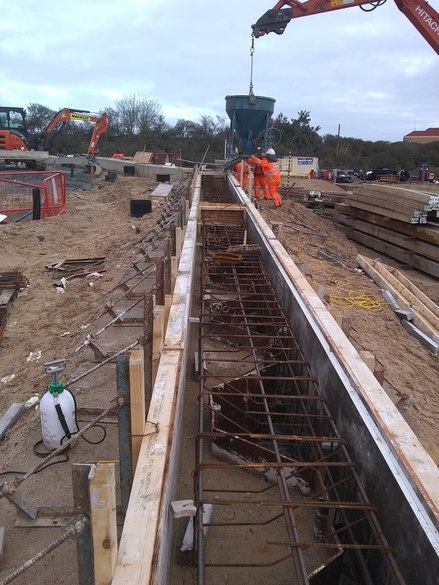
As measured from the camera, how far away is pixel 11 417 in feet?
14.6

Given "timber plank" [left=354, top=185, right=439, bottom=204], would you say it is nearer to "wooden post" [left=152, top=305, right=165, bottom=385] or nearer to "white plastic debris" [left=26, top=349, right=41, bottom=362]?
"white plastic debris" [left=26, top=349, right=41, bottom=362]

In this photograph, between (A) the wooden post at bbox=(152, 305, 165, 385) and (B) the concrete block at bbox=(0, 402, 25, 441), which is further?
(B) the concrete block at bbox=(0, 402, 25, 441)

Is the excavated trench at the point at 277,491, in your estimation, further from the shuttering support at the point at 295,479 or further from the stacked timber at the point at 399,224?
the stacked timber at the point at 399,224

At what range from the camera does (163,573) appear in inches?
88.6

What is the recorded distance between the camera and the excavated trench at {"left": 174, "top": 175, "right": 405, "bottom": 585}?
275cm

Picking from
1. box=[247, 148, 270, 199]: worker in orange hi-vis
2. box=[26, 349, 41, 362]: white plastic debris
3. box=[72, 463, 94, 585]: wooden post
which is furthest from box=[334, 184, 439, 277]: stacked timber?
box=[72, 463, 94, 585]: wooden post

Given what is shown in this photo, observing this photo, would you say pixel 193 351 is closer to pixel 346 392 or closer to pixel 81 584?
pixel 346 392

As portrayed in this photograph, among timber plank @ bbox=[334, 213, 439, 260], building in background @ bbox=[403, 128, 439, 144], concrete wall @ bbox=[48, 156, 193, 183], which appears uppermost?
building in background @ bbox=[403, 128, 439, 144]

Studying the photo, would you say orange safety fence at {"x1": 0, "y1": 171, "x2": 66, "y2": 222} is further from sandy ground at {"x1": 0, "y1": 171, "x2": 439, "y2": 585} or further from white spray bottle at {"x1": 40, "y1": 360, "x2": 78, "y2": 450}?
white spray bottle at {"x1": 40, "y1": 360, "x2": 78, "y2": 450}

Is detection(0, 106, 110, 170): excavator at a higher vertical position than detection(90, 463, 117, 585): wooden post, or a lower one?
higher

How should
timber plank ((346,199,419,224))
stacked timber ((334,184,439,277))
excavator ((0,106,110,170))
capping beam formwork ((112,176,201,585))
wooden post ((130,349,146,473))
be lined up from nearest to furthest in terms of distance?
capping beam formwork ((112,176,201,585))
wooden post ((130,349,146,473))
stacked timber ((334,184,439,277))
timber plank ((346,199,419,224))
excavator ((0,106,110,170))

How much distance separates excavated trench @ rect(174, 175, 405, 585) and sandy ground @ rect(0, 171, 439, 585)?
0.64 meters

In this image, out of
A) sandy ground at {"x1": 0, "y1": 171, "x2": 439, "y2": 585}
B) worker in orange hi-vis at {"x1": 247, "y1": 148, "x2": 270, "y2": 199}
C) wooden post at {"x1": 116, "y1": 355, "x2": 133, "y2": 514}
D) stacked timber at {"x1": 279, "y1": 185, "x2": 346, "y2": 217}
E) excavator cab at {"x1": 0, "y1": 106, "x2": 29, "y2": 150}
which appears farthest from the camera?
excavator cab at {"x1": 0, "y1": 106, "x2": 29, "y2": 150}

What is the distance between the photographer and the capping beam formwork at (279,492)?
2750 millimetres
